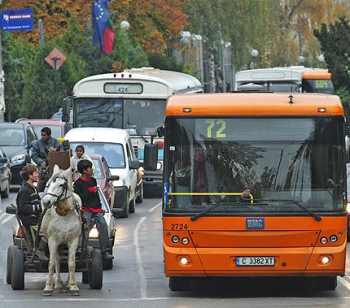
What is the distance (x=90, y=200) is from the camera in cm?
1967

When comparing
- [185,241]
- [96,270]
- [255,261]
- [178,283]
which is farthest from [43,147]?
[255,261]

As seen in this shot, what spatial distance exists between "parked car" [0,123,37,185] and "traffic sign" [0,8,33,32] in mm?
5191

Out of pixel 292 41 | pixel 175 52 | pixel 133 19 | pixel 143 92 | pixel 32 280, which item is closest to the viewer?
pixel 32 280

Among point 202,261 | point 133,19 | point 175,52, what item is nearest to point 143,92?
point 202,261

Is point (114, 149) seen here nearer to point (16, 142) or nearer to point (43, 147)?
point (43, 147)

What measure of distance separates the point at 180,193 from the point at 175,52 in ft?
241

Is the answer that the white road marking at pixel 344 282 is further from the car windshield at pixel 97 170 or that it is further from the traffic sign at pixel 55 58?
the traffic sign at pixel 55 58

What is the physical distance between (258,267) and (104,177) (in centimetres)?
1200

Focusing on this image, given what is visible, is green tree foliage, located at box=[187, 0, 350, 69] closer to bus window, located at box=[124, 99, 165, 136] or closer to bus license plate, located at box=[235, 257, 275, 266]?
bus window, located at box=[124, 99, 165, 136]

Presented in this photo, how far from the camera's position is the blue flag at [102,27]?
2277 inches

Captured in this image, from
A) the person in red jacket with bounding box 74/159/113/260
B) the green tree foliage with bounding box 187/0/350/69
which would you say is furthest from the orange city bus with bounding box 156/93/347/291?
the green tree foliage with bounding box 187/0/350/69

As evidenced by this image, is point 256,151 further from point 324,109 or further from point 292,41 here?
point 292,41

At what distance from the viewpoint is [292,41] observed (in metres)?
97.3

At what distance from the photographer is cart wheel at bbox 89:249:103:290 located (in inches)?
699
